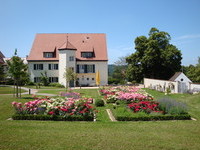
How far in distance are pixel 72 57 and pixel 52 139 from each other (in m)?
34.8

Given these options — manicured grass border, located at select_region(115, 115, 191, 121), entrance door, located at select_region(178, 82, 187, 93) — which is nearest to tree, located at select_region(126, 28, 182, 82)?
entrance door, located at select_region(178, 82, 187, 93)

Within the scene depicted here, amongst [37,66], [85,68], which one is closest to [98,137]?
[85,68]

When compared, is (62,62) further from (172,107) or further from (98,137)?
(98,137)

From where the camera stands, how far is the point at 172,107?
1205 centimetres

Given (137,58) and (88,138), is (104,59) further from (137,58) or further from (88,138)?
(88,138)

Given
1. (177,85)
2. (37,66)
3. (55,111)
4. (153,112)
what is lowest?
(153,112)

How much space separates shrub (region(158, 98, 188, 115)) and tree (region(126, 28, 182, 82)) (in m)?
29.1

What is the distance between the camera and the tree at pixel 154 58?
41625 millimetres

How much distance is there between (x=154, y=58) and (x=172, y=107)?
3070cm

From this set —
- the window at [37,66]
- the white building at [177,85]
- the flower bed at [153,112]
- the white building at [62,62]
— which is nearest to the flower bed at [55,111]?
the flower bed at [153,112]

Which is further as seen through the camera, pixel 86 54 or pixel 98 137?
pixel 86 54

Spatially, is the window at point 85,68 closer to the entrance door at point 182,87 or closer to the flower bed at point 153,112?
the entrance door at point 182,87

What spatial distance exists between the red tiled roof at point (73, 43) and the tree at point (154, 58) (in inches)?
287

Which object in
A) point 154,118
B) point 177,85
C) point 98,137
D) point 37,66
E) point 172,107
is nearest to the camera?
point 98,137
